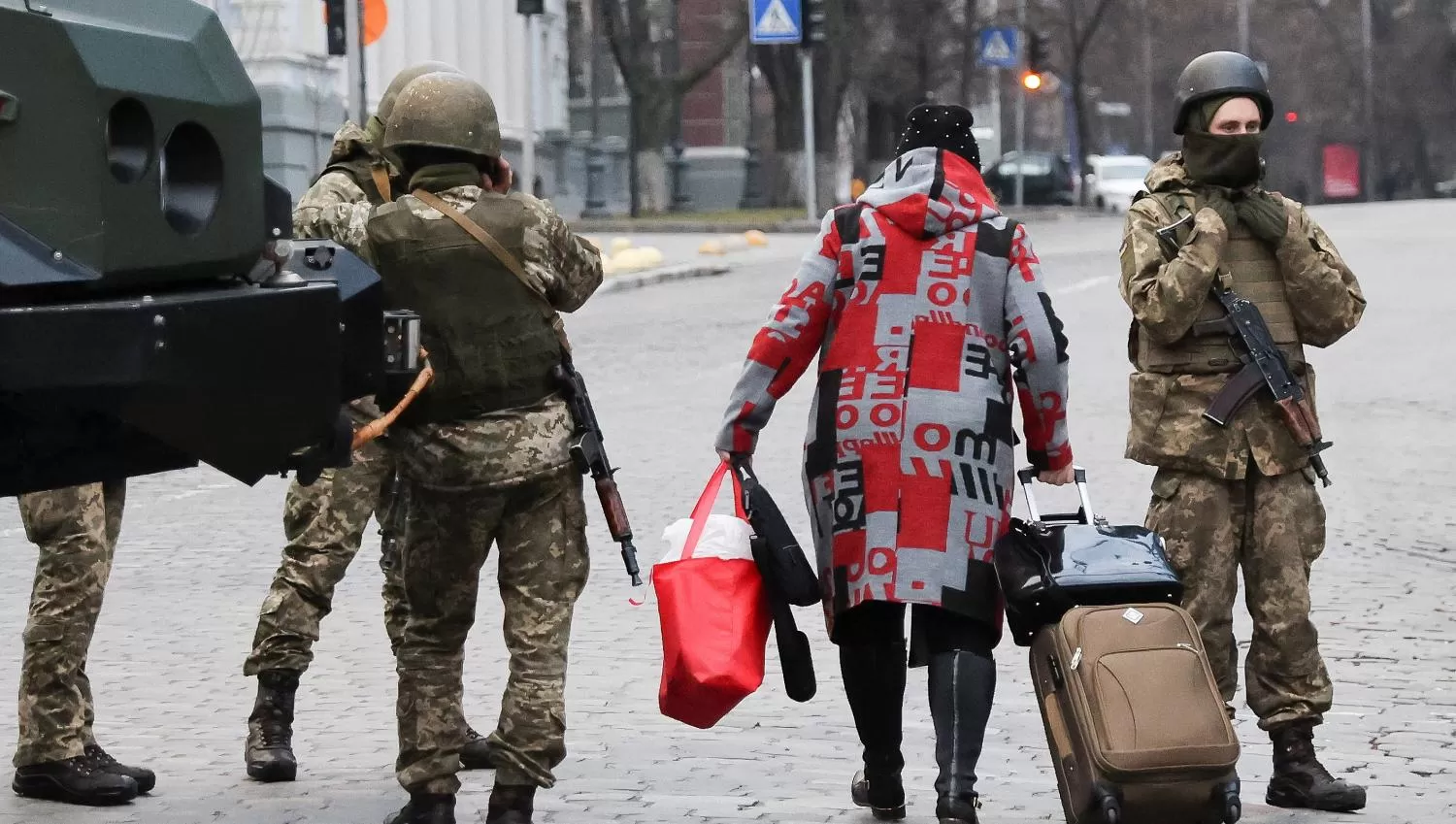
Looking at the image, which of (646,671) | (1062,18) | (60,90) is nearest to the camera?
(60,90)

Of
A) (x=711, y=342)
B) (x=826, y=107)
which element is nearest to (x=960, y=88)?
(x=826, y=107)

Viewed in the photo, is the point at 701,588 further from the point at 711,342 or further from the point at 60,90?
the point at 711,342

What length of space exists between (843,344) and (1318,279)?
116 centimetres

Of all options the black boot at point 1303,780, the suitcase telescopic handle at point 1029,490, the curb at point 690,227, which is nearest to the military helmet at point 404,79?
the suitcase telescopic handle at point 1029,490

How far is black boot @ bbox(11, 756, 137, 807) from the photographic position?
591 centimetres

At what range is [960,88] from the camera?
54906 millimetres

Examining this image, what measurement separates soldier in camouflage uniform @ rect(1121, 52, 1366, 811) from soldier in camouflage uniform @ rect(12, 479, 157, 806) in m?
2.52

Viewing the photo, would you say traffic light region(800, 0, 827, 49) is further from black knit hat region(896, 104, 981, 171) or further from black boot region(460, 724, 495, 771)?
black knit hat region(896, 104, 981, 171)

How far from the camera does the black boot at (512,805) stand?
5.52 metres

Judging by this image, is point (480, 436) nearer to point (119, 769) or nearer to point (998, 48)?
point (119, 769)

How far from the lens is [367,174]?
6.38m

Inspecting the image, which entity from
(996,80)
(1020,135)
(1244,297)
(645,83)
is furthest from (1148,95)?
(1244,297)

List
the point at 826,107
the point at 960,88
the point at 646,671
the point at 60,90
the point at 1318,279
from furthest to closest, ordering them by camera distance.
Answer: the point at 960,88 < the point at 826,107 < the point at 646,671 < the point at 1318,279 < the point at 60,90

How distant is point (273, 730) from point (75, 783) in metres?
0.53
